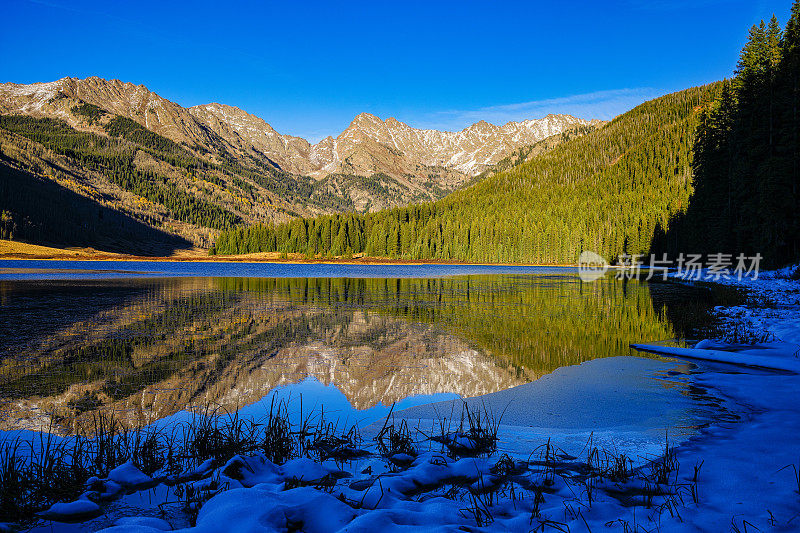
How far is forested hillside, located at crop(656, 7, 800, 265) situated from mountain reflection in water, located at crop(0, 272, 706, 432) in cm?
1848

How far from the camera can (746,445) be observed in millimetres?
5793

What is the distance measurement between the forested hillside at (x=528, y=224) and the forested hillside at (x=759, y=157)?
215ft

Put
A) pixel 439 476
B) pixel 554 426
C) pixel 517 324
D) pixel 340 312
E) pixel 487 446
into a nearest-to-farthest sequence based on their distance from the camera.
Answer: pixel 439 476
pixel 487 446
pixel 554 426
pixel 517 324
pixel 340 312

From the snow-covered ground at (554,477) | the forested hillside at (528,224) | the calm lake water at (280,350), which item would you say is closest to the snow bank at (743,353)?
the calm lake water at (280,350)

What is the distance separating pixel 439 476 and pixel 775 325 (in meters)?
17.7

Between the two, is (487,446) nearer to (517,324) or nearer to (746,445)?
(746,445)

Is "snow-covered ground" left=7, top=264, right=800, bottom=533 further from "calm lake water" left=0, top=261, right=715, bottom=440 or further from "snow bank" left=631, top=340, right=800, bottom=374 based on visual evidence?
"snow bank" left=631, top=340, right=800, bottom=374

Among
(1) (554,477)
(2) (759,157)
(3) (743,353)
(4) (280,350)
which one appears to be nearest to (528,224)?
(2) (759,157)

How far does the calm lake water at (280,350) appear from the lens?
29.5 feet

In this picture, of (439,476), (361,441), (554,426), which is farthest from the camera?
(554,426)

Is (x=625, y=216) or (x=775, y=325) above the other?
(x=625, y=216)

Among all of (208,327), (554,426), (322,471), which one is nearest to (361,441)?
(322,471)

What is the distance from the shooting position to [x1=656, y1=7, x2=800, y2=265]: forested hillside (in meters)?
33.7

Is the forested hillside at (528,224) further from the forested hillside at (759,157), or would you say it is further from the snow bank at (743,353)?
the snow bank at (743,353)
